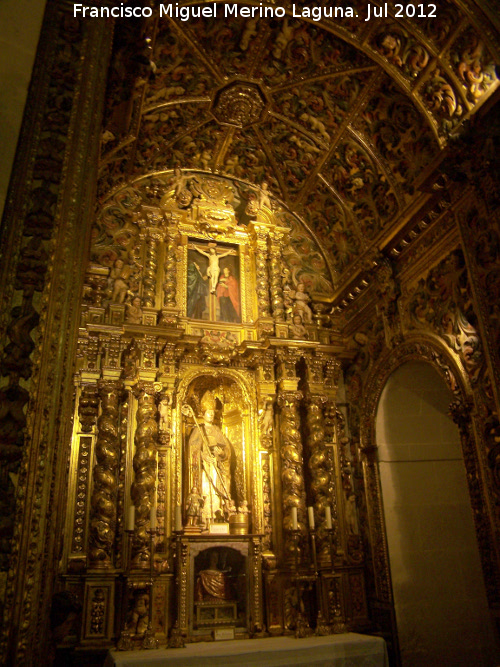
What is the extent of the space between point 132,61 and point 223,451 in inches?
240

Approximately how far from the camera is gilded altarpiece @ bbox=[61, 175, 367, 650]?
7.61m

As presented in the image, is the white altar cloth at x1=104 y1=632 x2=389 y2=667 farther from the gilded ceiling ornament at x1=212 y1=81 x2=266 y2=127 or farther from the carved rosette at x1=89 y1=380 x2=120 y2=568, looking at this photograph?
the gilded ceiling ornament at x1=212 y1=81 x2=266 y2=127

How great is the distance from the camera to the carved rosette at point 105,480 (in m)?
7.48

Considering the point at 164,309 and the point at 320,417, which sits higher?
the point at 164,309

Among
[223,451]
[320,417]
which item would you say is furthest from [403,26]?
[223,451]

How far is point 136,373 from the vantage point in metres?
8.70

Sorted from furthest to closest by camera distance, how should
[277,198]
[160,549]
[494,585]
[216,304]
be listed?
[277,198] < [216,304] < [160,549] < [494,585]

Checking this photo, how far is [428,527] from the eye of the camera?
8.52 meters

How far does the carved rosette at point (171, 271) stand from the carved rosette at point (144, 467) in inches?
66.2

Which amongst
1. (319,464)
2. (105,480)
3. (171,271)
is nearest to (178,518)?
(105,480)

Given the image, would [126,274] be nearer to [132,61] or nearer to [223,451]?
[223,451]

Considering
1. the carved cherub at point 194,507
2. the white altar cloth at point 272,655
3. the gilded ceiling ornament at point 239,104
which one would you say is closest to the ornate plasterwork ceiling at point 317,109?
the gilded ceiling ornament at point 239,104

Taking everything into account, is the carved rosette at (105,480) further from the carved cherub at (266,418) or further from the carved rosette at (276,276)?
the carved rosette at (276,276)

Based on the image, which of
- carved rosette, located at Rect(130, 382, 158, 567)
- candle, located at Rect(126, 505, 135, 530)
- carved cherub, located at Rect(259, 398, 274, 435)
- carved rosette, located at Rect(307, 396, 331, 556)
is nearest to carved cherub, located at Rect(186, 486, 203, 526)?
carved rosette, located at Rect(130, 382, 158, 567)
